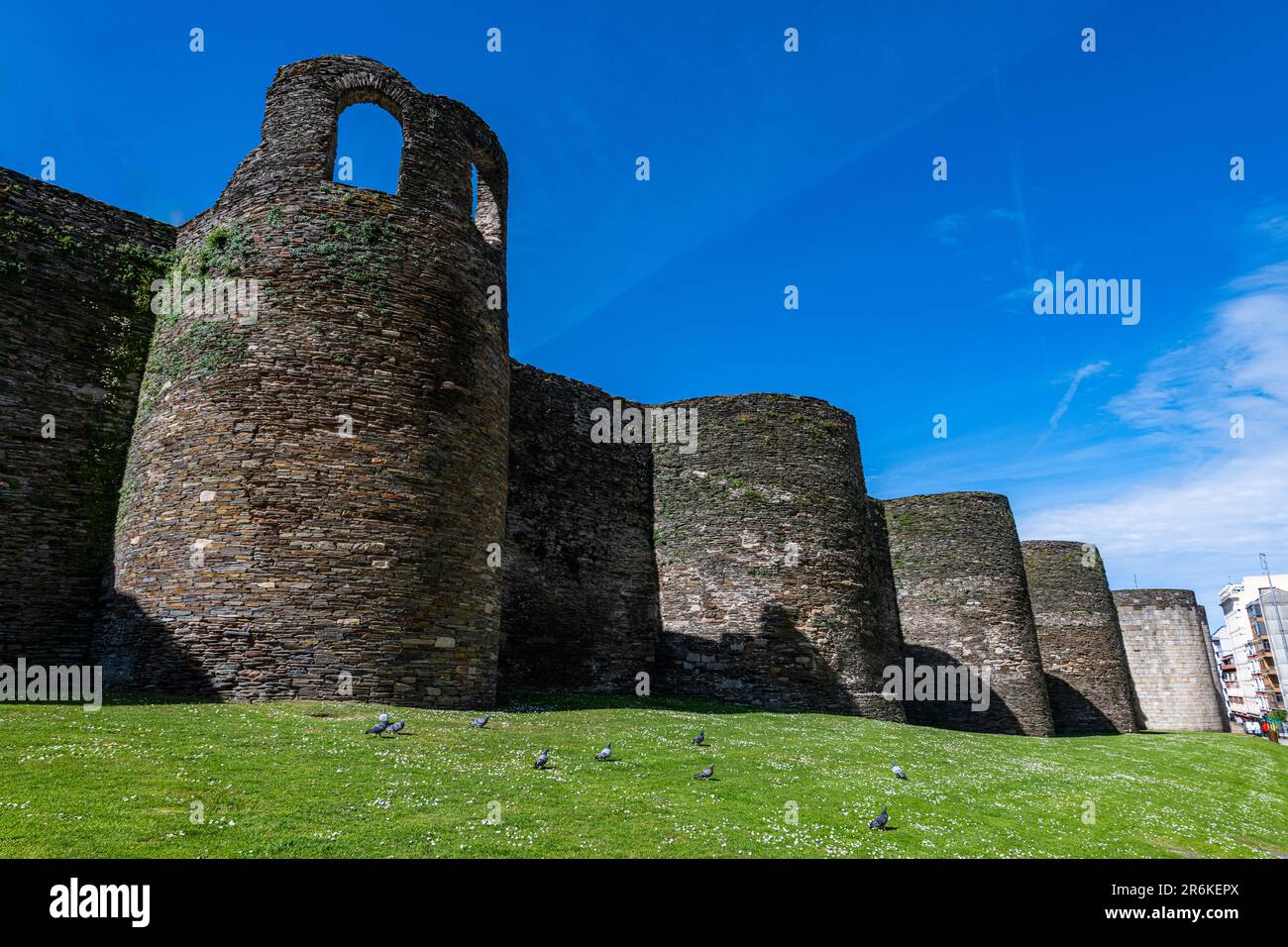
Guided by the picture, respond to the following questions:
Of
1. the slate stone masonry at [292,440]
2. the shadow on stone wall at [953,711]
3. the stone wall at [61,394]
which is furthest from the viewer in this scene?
the shadow on stone wall at [953,711]

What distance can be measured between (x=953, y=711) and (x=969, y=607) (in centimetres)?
415

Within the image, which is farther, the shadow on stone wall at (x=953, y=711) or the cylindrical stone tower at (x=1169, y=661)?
the cylindrical stone tower at (x=1169, y=661)

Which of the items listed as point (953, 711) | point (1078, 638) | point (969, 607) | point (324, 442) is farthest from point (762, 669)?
point (1078, 638)

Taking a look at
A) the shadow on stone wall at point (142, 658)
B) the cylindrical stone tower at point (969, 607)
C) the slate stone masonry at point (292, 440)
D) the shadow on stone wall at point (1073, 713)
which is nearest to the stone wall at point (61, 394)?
the slate stone masonry at point (292, 440)

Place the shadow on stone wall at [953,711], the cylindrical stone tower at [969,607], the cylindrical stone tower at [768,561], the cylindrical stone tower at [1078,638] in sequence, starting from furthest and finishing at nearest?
1. the cylindrical stone tower at [1078,638]
2. the cylindrical stone tower at [969,607]
3. the shadow on stone wall at [953,711]
4. the cylindrical stone tower at [768,561]

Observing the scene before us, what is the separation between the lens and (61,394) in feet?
48.1

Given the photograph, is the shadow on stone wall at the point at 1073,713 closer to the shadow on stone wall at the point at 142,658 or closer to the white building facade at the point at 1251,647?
the shadow on stone wall at the point at 142,658

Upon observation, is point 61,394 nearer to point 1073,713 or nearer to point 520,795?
point 520,795

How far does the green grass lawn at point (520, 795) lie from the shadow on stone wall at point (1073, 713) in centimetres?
2138

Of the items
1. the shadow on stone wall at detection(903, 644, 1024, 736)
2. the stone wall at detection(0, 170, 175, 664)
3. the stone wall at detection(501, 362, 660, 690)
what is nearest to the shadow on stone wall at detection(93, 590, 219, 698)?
the stone wall at detection(0, 170, 175, 664)

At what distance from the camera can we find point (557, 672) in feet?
68.4

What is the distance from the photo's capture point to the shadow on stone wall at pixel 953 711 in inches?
1171

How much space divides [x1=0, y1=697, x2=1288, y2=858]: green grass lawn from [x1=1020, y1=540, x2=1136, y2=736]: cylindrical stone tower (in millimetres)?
21979
